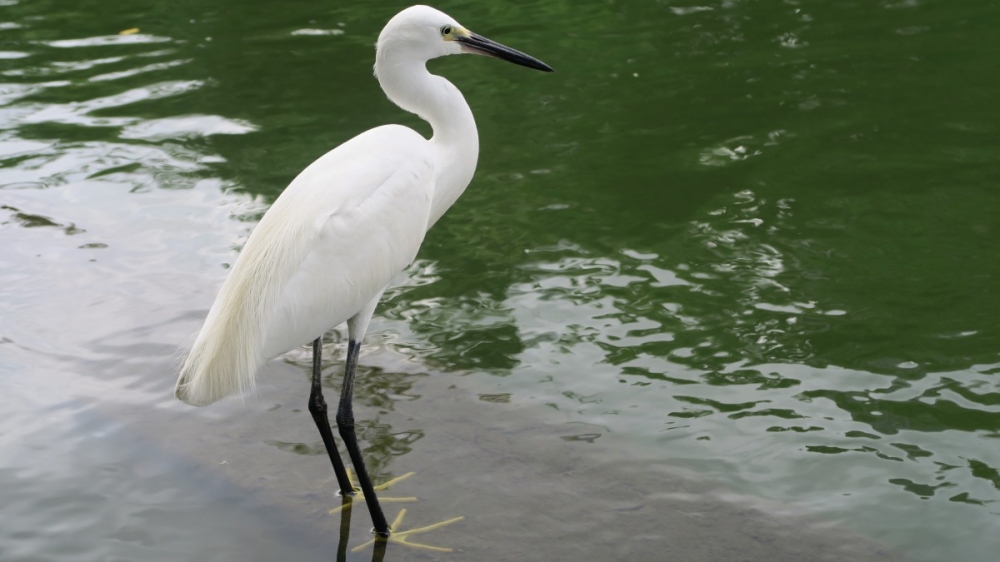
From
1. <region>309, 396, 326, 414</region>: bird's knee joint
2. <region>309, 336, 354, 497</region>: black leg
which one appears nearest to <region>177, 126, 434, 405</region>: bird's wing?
<region>309, 336, 354, 497</region>: black leg

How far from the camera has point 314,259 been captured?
390cm

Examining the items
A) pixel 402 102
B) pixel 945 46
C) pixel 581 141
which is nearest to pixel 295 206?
pixel 402 102

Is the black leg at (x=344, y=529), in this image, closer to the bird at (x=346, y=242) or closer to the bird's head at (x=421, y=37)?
the bird at (x=346, y=242)

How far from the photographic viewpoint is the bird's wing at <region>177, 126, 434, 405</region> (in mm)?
3814

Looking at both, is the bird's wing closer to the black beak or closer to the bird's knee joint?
the bird's knee joint

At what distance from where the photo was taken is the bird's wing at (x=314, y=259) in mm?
3814

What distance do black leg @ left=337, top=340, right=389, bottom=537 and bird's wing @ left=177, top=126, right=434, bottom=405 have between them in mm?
175

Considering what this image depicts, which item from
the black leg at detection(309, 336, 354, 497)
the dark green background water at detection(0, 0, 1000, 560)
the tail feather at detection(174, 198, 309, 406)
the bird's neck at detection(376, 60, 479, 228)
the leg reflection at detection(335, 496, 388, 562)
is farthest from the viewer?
the dark green background water at detection(0, 0, 1000, 560)

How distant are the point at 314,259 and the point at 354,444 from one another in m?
0.71

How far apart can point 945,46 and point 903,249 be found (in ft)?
10.2

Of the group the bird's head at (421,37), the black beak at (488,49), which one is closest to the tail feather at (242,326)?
the bird's head at (421,37)

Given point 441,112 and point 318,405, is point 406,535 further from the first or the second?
point 441,112

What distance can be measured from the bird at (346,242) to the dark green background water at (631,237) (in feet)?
2.10

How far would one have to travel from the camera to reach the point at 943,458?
4.23 meters
